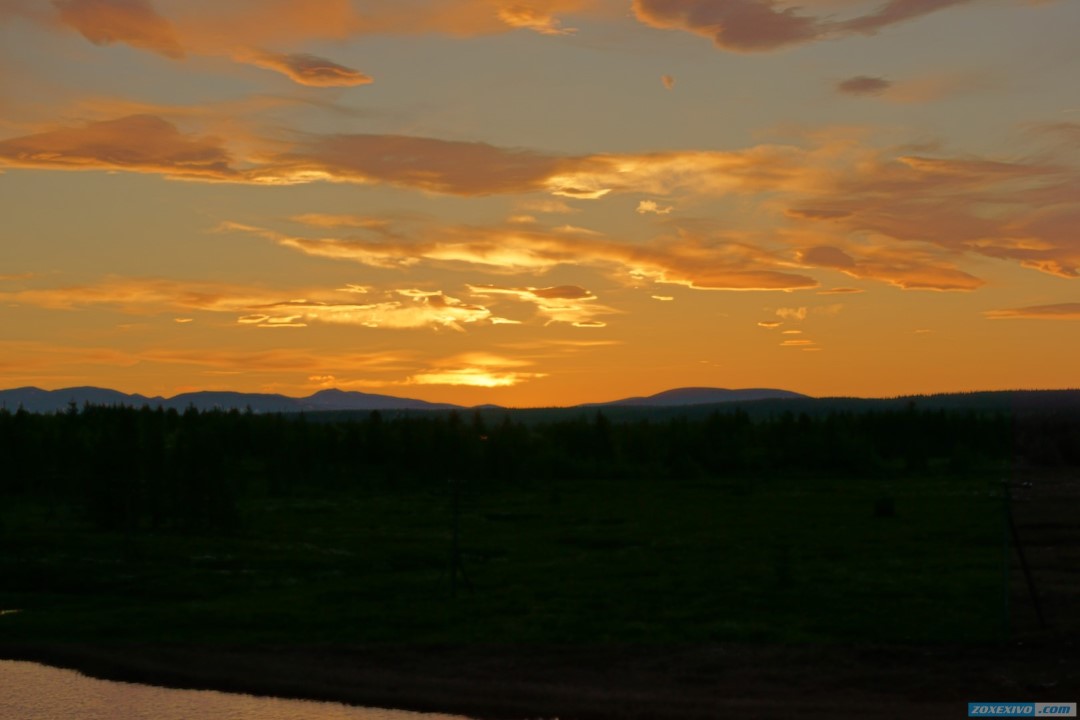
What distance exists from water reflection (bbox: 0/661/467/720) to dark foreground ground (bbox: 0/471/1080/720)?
29.8 inches

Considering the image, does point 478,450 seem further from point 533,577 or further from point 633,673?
point 633,673

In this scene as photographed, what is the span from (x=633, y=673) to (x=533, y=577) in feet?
70.2

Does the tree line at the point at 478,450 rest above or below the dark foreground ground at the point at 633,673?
above

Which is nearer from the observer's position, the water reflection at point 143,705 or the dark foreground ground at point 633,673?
the dark foreground ground at point 633,673

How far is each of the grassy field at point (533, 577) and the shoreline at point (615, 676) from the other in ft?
7.33

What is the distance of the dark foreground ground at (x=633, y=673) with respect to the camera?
1262 inches

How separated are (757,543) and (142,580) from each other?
3696 cm

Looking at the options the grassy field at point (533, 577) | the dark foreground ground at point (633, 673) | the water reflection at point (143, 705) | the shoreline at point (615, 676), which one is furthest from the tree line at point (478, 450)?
the water reflection at point (143, 705)

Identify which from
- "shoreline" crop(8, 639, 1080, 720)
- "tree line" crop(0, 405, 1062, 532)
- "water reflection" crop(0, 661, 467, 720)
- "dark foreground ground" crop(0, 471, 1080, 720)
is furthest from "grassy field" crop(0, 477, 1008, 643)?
"tree line" crop(0, 405, 1062, 532)

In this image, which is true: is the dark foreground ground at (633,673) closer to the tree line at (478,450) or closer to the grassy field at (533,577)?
the grassy field at (533,577)

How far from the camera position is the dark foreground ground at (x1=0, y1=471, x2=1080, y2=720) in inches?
1262

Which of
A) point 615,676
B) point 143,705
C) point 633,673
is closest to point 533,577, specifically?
point 633,673

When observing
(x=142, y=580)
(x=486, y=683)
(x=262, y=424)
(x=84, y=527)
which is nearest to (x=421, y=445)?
(x=262, y=424)

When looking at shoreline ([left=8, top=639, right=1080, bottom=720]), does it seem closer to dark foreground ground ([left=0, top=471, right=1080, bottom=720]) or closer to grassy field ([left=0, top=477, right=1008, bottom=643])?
dark foreground ground ([left=0, top=471, right=1080, bottom=720])
